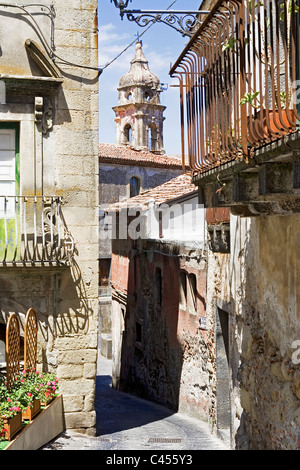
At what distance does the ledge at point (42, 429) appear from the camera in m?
8.21

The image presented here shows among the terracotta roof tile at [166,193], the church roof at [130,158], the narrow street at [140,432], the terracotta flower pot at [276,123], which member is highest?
the church roof at [130,158]

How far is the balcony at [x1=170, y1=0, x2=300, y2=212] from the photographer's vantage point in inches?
182

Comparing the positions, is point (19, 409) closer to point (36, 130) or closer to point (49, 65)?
point (36, 130)

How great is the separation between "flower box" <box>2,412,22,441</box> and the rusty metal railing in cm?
355

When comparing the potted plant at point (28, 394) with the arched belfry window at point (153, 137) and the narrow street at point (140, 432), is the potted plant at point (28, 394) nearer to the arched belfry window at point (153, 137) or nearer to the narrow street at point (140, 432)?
the narrow street at point (140, 432)

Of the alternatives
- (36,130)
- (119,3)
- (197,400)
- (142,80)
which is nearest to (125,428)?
(197,400)

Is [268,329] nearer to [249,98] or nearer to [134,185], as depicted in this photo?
[249,98]

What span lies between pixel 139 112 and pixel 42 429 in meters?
37.0

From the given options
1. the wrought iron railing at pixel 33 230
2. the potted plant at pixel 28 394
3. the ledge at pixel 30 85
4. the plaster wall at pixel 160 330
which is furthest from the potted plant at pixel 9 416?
the plaster wall at pixel 160 330

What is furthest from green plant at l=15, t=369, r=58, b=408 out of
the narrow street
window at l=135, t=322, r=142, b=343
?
window at l=135, t=322, r=142, b=343

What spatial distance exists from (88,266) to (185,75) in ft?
12.9

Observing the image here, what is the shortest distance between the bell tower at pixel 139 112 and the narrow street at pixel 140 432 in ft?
101
